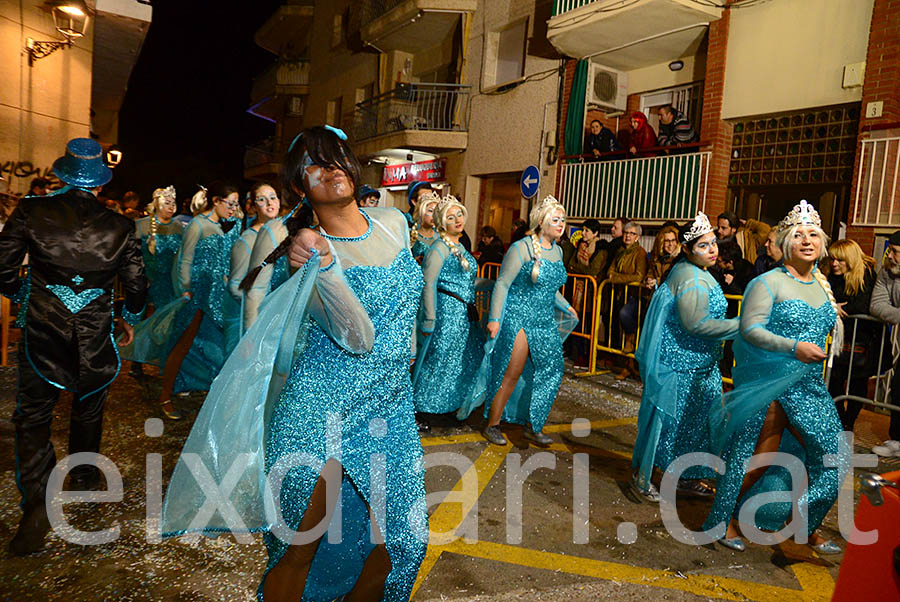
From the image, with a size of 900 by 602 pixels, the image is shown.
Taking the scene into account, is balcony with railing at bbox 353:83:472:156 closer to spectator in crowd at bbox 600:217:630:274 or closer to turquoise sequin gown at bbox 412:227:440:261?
spectator in crowd at bbox 600:217:630:274

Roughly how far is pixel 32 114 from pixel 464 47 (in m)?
9.99

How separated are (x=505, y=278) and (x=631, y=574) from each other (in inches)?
98.7

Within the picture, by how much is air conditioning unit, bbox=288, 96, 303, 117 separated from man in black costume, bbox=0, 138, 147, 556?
26510mm

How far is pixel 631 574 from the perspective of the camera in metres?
3.40

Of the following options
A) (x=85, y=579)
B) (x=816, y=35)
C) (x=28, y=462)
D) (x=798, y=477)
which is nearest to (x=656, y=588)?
(x=798, y=477)

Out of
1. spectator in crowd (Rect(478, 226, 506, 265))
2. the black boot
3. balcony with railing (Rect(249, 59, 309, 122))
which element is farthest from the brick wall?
balcony with railing (Rect(249, 59, 309, 122))

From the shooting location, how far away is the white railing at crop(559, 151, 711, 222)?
11.0 meters

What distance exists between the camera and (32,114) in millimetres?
10812

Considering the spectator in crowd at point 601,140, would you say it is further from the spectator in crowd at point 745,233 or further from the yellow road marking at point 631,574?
the yellow road marking at point 631,574

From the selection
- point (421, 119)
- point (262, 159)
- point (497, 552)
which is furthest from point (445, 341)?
point (262, 159)

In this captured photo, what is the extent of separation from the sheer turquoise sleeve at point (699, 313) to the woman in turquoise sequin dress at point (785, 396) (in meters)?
0.32

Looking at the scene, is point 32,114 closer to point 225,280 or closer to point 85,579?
point 225,280

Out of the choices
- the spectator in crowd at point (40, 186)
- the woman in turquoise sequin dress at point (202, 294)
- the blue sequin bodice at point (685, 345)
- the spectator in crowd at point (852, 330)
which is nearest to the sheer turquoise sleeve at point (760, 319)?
the blue sequin bodice at point (685, 345)

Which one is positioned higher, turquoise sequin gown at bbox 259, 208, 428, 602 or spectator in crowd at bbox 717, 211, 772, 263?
spectator in crowd at bbox 717, 211, 772, 263
